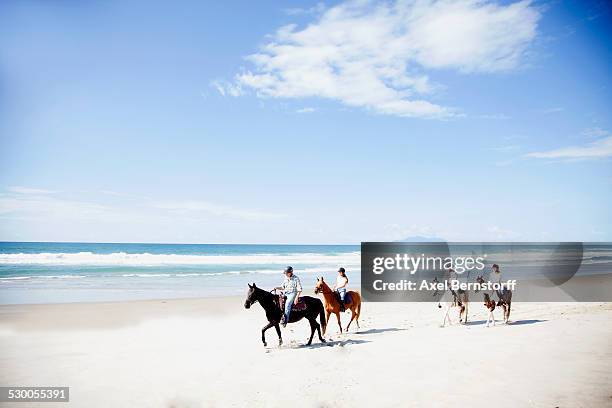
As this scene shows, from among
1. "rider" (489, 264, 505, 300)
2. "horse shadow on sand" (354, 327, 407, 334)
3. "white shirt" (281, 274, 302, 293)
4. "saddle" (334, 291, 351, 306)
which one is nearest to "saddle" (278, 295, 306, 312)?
"white shirt" (281, 274, 302, 293)

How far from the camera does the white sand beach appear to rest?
25.9 feet

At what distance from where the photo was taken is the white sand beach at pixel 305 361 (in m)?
7.89

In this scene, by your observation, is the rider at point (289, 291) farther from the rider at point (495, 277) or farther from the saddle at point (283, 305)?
the rider at point (495, 277)

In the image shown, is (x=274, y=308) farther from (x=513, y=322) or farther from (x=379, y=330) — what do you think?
(x=513, y=322)

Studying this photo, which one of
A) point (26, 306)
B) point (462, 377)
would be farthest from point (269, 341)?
point (26, 306)

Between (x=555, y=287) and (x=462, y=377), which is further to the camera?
(x=555, y=287)

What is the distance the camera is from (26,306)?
17.5 meters

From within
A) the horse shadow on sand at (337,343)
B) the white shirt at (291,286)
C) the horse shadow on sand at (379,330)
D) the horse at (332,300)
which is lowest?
the horse shadow on sand at (379,330)

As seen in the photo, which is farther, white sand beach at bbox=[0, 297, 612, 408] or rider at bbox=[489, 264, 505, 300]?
rider at bbox=[489, 264, 505, 300]

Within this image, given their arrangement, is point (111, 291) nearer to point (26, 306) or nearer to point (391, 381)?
point (26, 306)

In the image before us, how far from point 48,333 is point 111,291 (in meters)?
10.9

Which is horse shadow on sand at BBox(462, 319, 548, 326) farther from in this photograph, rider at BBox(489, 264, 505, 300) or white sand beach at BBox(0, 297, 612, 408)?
rider at BBox(489, 264, 505, 300)

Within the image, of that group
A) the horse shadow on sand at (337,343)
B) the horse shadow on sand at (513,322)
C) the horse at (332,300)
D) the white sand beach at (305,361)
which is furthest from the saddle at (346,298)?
the horse shadow on sand at (513,322)

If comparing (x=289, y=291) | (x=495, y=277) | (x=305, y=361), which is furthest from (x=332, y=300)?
(x=495, y=277)
